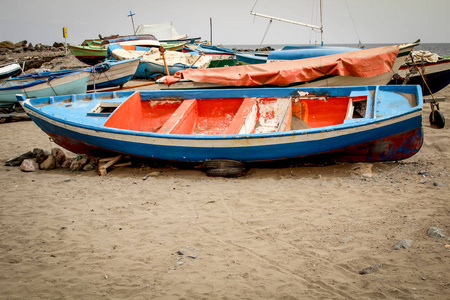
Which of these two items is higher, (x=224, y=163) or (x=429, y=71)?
(x=429, y=71)

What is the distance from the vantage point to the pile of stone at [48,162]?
5793mm

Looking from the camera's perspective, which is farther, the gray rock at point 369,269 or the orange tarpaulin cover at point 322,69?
the orange tarpaulin cover at point 322,69

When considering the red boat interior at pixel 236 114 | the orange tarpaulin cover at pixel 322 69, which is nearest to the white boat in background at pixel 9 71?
the red boat interior at pixel 236 114

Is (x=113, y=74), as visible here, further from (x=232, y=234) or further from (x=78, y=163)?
(x=232, y=234)

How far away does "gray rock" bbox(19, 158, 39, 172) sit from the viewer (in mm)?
5772

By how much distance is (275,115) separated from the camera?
607 centimetres

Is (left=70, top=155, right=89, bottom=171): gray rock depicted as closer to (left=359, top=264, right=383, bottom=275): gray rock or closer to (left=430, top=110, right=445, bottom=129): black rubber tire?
(left=359, top=264, right=383, bottom=275): gray rock

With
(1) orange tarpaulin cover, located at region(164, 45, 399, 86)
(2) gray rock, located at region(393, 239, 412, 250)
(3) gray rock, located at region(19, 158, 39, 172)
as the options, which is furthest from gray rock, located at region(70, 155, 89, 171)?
(2) gray rock, located at region(393, 239, 412, 250)

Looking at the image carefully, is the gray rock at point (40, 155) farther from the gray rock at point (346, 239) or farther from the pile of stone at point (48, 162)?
the gray rock at point (346, 239)

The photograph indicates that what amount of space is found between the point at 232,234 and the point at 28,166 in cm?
423

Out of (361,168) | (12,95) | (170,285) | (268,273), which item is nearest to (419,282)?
(268,273)

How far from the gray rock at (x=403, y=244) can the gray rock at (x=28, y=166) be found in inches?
221

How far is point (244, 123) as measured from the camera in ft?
17.7

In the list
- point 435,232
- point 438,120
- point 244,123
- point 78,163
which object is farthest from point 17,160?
point 438,120
